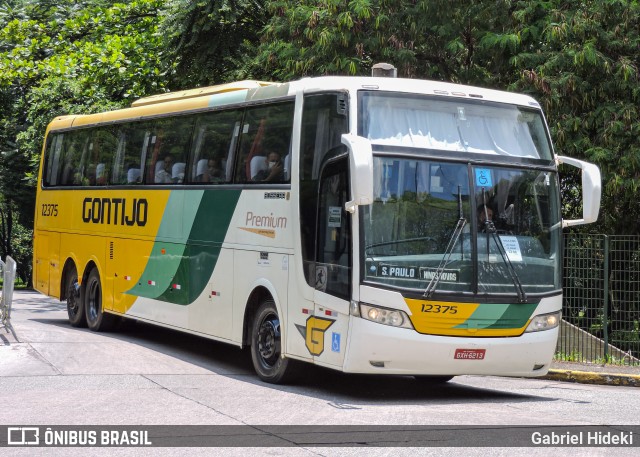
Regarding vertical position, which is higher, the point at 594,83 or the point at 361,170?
the point at 594,83

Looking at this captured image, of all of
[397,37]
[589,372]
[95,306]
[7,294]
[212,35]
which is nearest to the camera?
[589,372]

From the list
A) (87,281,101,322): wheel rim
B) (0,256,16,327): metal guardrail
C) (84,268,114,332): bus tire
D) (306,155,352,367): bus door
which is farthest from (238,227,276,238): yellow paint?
(87,281,101,322): wheel rim

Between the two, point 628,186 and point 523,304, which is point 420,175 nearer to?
point 523,304

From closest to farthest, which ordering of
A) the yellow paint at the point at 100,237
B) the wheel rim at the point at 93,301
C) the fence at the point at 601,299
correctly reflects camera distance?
the fence at the point at 601,299 < the yellow paint at the point at 100,237 < the wheel rim at the point at 93,301

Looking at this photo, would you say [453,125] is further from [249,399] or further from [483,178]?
[249,399]

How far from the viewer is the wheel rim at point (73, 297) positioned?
19.3 metres

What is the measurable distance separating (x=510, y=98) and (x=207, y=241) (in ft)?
15.1

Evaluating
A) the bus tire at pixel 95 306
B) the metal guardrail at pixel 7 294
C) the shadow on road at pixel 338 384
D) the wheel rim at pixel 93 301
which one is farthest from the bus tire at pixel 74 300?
the metal guardrail at pixel 7 294

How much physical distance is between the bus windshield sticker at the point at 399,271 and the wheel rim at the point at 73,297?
31.4 ft

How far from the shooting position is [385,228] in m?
11.1

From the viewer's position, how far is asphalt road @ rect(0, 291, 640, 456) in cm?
913

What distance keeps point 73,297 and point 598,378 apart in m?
9.59

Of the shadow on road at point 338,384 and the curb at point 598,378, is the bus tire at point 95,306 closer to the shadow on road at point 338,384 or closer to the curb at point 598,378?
the shadow on road at point 338,384

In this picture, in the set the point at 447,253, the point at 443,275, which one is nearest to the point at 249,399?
the point at 443,275
